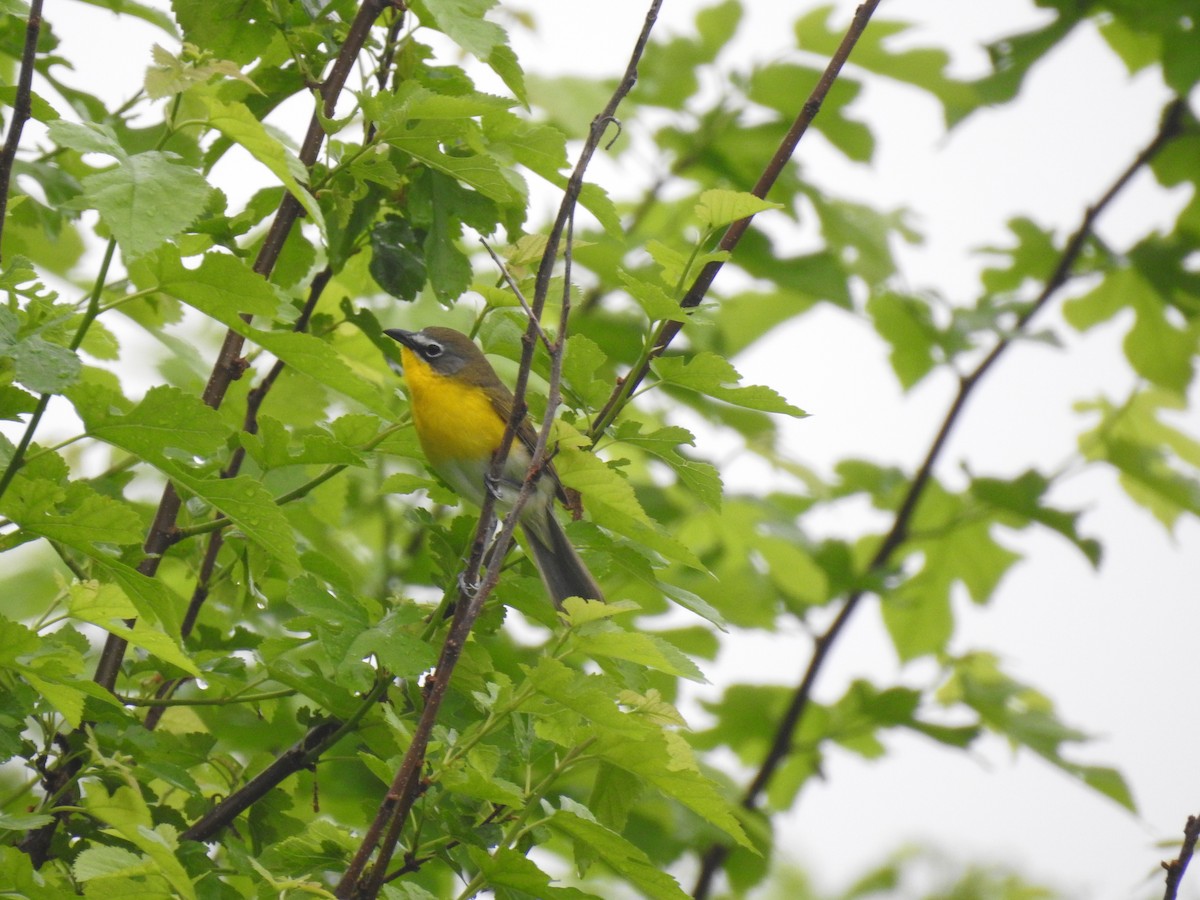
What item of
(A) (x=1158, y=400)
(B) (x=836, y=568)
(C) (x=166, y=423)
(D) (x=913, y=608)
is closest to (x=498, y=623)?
(C) (x=166, y=423)

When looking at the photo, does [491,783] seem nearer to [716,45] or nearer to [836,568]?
[836,568]

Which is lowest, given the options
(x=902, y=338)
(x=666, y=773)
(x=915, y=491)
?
(x=666, y=773)

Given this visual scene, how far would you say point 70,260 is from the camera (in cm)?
455

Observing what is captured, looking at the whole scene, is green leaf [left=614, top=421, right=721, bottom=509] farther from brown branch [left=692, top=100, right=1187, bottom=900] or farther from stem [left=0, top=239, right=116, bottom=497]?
brown branch [left=692, top=100, right=1187, bottom=900]

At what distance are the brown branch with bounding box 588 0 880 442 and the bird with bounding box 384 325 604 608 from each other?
0.61 m

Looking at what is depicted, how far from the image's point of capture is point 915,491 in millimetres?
5898

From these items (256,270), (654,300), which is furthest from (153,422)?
(654,300)

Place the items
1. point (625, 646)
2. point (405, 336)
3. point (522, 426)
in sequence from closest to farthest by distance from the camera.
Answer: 1. point (625, 646)
2. point (405, 336)
3. point (522, 426)

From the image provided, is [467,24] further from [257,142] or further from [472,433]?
[472,433]

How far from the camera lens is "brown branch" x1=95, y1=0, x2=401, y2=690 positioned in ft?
10.3

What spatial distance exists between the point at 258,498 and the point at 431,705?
0.62 metres

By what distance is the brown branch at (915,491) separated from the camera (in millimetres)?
5492

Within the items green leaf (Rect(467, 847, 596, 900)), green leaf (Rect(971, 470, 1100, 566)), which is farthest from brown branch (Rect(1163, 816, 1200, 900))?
green leaf (Rect(971, 470, 1100, 566))

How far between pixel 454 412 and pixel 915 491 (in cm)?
230
